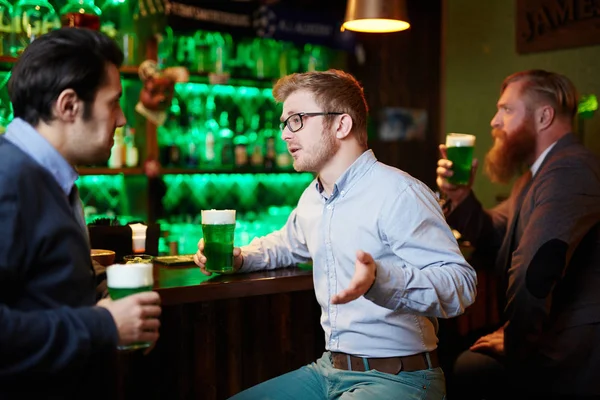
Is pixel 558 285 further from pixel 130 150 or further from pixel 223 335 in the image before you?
pixel 130 150

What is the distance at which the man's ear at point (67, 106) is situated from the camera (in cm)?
151

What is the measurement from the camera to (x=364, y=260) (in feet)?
5.26

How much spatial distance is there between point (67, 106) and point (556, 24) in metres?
3.55

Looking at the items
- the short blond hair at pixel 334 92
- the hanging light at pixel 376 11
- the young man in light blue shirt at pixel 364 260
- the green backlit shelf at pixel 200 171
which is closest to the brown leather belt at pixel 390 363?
the young man in light blue shirt at pixel 364 260

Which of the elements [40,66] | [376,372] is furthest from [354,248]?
[40,66]

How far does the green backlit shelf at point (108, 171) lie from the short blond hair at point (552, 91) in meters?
2.73

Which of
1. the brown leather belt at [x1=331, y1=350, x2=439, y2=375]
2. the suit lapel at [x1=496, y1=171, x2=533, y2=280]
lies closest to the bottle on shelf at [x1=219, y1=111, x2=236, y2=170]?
the suit lapel at [x1=496, y1=171, x2=533, y2=280]

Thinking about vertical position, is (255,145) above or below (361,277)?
above

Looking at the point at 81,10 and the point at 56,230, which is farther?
the point at 81,10

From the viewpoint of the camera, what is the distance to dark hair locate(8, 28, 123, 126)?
4.91ft

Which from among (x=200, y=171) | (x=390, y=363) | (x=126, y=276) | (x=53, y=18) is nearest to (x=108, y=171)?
(x=200, y=171)

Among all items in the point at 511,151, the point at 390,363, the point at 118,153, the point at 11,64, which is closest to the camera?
the point at 390,363

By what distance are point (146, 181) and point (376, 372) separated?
3.30m

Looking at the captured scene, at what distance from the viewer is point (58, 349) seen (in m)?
1.35
